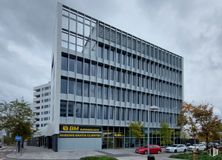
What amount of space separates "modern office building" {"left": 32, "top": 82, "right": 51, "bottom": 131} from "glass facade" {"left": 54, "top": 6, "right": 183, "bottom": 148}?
82.7m

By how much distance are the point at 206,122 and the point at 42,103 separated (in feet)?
381

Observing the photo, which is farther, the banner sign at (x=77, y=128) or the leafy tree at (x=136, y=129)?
the leafy tree at (x=136, y=129)

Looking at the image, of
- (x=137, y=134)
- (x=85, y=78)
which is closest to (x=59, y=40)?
(x=85, y=78)

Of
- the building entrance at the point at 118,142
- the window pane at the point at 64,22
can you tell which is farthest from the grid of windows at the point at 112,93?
the window pane at the point at 64,22

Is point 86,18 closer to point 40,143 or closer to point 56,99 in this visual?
point 56,99

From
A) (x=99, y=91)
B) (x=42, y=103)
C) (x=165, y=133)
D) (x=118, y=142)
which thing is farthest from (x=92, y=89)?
(x=42, y=103)

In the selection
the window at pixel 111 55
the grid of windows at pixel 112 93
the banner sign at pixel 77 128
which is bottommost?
the banner sign at pixel 77 128

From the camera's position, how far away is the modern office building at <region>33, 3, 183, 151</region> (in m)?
51.6

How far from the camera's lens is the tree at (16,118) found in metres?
53.1

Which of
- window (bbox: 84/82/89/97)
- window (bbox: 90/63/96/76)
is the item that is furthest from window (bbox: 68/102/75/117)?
window (bbox: 90/63/96/76)

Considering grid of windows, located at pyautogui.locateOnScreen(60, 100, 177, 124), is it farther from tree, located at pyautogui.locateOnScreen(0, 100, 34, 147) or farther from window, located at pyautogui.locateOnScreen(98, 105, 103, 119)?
tree, located at pyautogui.locateOnScreen(0, 100, 34, 147)

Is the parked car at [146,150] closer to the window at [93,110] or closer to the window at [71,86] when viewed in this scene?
the window at [93,110]

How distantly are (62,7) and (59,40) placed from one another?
583 centimetres

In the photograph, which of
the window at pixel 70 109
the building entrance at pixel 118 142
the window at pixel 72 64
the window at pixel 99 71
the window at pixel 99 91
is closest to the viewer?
the window at pixel 70 109
